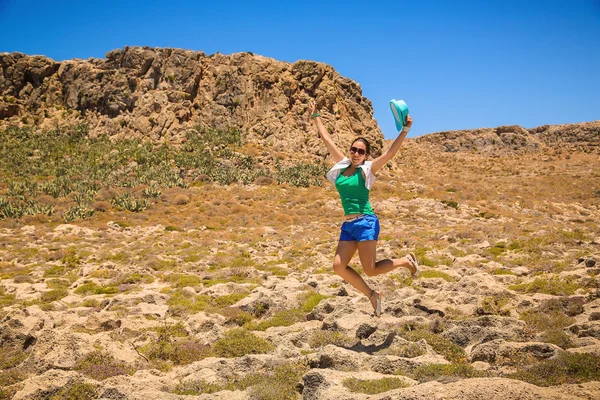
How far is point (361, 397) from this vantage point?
412 centimetres

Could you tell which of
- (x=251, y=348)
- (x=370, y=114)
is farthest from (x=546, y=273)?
(x=370, y=114)

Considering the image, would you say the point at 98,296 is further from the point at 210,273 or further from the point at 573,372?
the point at 573,372

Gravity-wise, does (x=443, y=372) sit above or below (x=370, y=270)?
below

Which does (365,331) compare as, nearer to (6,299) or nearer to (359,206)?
(359,206)

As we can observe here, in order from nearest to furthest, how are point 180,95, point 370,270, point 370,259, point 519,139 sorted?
1. point 370,259
2. point 370,270
3. point 180,95
4. point 519,139

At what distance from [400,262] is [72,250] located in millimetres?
15727

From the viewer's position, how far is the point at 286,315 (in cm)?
833

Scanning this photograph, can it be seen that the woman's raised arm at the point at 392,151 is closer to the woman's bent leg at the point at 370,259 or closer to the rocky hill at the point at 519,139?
the woman's bent leg at the point at 370,259

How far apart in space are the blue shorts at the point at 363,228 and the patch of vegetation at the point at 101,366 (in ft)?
11.1

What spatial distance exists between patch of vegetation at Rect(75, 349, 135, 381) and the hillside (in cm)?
4

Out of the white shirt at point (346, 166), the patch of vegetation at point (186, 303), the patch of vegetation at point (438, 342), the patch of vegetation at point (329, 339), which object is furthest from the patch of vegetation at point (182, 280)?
the white shirt at point (346, 166)

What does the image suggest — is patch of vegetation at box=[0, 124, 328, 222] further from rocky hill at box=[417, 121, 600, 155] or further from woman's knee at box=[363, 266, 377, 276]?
rocky hill at box=[417, 121, 600, 155]

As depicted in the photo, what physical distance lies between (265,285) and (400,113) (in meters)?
7.10

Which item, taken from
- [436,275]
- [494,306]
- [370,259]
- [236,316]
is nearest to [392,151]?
[370,259]
